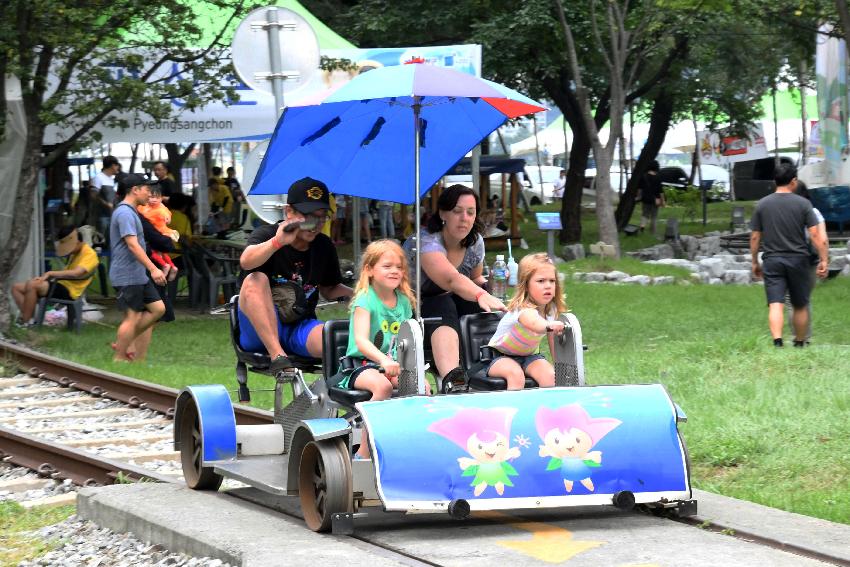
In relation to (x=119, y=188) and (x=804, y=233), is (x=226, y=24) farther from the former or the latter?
(x=804, y=233)

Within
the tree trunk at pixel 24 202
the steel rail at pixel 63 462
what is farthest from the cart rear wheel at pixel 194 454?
the tree trunk at pixel 24 202

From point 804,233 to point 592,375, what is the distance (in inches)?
118

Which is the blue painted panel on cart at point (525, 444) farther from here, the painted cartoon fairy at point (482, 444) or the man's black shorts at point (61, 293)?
the man's black shorts at point (61, 293)

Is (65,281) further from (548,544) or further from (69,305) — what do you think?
(548,544)

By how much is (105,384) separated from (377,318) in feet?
19.2

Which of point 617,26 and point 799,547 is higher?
point 617,26

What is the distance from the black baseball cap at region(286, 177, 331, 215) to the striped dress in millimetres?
1132

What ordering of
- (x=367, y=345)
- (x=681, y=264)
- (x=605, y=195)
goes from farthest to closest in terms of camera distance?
(x=605, y=195), (x=681, y=264), (x=367, y=345)

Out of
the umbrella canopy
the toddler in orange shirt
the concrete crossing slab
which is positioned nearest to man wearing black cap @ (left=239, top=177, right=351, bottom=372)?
the umbrella canopy

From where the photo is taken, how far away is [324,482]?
20.8 ft

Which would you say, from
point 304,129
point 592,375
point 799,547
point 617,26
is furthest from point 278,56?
point 617,26

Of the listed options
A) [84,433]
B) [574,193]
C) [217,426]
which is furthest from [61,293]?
[574,193]

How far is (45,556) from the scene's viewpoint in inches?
274

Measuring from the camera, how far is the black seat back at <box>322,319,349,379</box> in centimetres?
723
